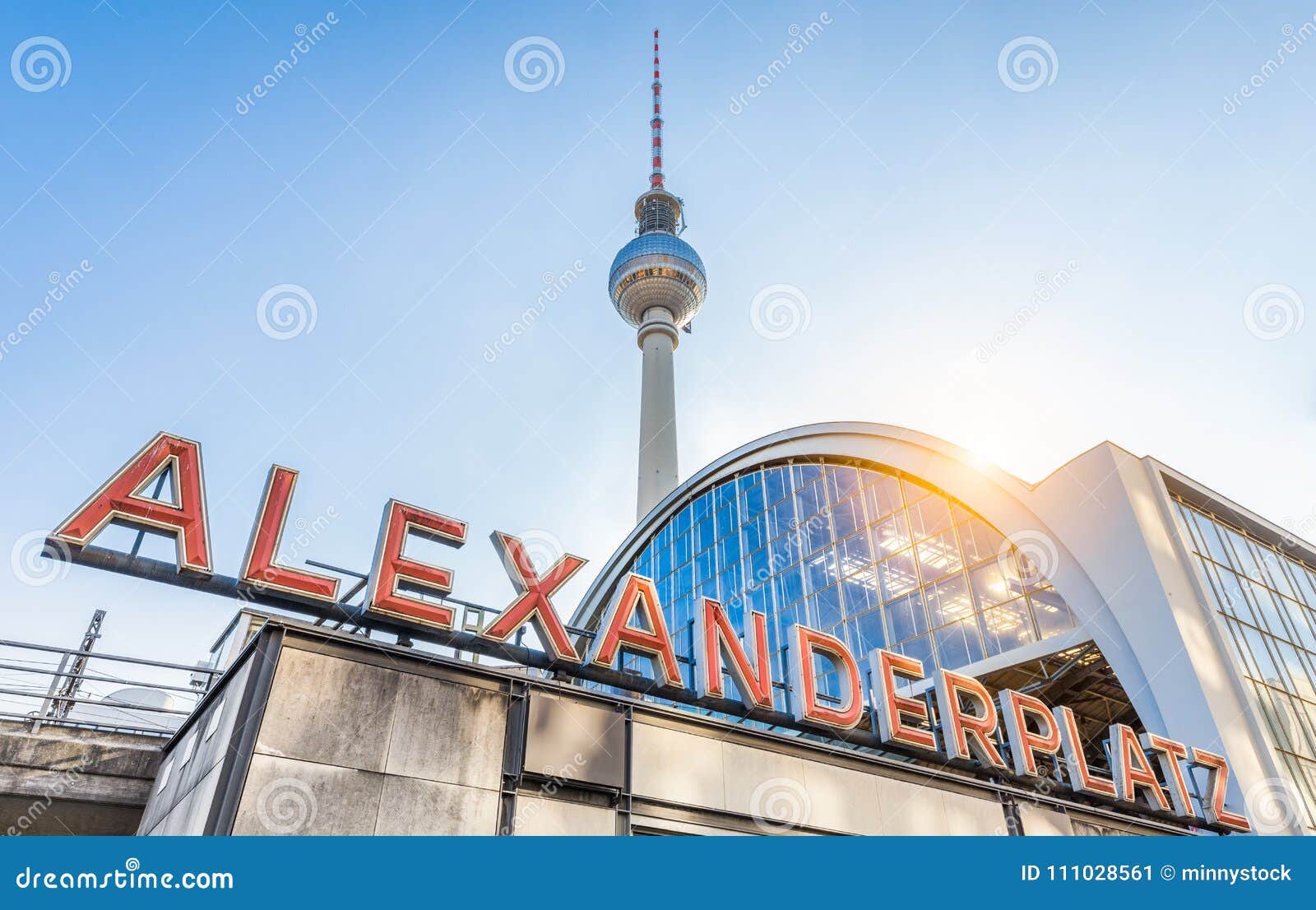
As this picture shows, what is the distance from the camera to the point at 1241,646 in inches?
1009

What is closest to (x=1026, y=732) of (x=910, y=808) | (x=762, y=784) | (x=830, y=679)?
(x=910, y=808)

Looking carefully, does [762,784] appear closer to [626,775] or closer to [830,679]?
[626,775]

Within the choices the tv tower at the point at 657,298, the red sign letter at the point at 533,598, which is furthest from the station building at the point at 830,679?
the tv tower at the point at 657,298

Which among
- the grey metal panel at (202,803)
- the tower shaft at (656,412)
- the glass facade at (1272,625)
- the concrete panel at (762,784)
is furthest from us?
the tower shaft at (656,412)

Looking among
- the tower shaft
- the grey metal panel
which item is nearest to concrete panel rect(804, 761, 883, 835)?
the grey metal panel

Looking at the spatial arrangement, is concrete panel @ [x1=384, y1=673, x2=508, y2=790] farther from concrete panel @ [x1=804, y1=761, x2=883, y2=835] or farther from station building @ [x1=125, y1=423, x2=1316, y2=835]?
concrete panel @ [x1=804, y1=761, x2=883, y2=835]

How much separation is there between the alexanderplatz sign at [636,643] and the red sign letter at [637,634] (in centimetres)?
2

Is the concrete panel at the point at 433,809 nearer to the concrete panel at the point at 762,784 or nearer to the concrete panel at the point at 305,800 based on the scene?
the concrete panel at the point at 305,800

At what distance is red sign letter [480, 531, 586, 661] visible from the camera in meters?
14.5

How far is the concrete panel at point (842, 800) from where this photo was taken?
1486 centimetres

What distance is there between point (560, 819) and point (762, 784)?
3.86 m

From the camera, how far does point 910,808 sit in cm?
1582

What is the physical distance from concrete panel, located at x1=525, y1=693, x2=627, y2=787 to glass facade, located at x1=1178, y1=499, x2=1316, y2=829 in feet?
66.3

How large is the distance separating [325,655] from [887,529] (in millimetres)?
24418
